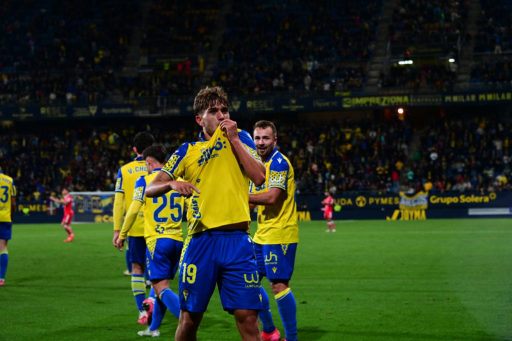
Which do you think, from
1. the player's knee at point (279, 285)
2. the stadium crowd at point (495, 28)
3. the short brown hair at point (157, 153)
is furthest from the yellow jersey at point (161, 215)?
the stadium crowd at point (495, 28)

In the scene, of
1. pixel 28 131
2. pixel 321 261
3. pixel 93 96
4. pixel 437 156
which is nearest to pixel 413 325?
pixel 321 261

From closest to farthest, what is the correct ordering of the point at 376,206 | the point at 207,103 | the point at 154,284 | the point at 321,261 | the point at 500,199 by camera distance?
the point at 207,103 → the point at 154,284 → the point at 321,261 → the point at 500,199 → the point at 376,206

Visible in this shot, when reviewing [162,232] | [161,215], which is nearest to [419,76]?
[161,215]

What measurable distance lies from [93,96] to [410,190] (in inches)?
882

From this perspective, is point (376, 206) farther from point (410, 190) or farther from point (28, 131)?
point (28, 131)

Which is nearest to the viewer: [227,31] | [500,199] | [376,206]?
[500,199]

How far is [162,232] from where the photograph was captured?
732 cm

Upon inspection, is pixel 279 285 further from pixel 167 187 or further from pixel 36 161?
pixel 36 161

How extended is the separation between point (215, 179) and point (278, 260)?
2.30 m

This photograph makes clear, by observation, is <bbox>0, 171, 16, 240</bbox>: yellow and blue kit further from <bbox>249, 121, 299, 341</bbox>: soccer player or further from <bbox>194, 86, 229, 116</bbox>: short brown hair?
<bbox>194, 86, 229, 116</bbox>: short brown hair

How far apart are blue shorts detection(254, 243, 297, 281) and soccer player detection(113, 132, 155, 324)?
206cm

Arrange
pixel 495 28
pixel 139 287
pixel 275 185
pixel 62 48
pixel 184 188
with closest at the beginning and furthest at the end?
pixel 184 188, pixel 275 185, pixel 139 287, pixel 495 28, pixel 62 48

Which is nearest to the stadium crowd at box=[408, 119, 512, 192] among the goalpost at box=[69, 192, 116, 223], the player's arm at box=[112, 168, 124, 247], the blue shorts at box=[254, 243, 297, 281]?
the goalpost at box=[69, 192, 116, 223]

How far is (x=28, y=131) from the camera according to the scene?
45.2 metres
